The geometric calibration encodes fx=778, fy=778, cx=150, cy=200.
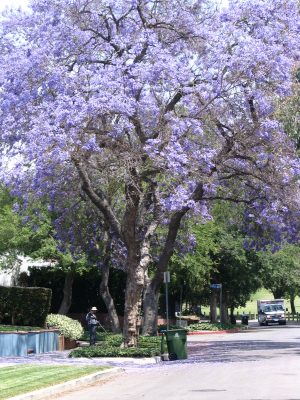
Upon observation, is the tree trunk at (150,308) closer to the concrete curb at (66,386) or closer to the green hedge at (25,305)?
the green hedge at (25,305)

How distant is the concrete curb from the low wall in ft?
20.0

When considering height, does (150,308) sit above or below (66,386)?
above

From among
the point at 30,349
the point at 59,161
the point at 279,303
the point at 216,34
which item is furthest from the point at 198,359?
the point at 279,303

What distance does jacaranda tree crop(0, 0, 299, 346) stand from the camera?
2491 cm

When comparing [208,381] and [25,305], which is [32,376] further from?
[25,305]

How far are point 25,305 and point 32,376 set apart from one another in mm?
13288

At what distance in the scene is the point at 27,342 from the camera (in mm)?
28531

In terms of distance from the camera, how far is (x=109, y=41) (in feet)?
90.6

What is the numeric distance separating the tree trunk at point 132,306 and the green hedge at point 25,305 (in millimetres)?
4592

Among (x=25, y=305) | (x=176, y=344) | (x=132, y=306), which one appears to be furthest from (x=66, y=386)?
(x=25, y=305)

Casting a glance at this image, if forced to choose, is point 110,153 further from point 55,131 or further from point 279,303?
point 279,303

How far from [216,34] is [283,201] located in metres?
6.51

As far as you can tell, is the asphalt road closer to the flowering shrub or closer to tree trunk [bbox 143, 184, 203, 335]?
tree trunk [bbox 143, 184, 203, 335]

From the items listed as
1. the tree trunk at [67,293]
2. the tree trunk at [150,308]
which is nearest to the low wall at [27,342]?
the tree trunk at [150,308]
